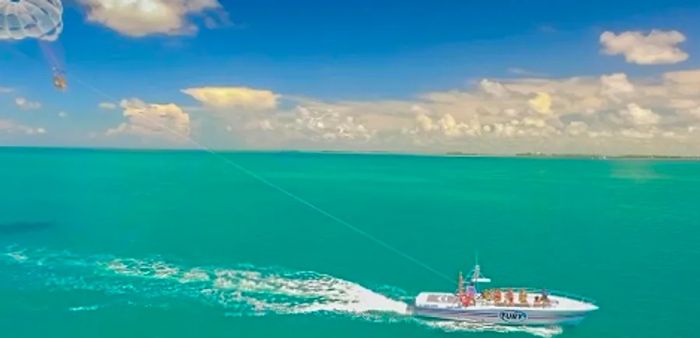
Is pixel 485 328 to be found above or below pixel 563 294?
below

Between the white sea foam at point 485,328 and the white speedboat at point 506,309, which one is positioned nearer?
the white sea foam at point 485,328

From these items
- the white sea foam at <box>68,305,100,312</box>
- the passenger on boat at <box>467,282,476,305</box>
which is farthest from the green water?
the passenger on boat at <box>467,282,476,305</box>

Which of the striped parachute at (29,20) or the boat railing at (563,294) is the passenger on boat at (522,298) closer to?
the boat railing at (563,294)

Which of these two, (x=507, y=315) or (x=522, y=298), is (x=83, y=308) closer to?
(x=507, y=315)

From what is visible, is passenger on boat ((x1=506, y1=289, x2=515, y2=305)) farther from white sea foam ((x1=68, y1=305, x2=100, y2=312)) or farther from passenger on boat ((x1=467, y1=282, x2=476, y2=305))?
white sea foam ((x1=68, y1=305, x2=100, y2=312))

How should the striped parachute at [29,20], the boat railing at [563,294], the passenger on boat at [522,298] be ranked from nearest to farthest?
1. the striped parachute at [29,20]
2. the passenger on boat at [522,298]
3. the boat railing at [563,294]

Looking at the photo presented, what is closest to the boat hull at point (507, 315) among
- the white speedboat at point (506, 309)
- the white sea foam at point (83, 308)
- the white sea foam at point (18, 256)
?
the white speedboat at point (506, 309)

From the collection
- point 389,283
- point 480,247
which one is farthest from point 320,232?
point 389,283

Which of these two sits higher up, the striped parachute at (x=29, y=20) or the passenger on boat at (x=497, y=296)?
the striped parachute at (x=29, y=20)

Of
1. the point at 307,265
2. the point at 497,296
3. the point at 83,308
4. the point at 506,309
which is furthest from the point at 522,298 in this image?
the point at 83,308
